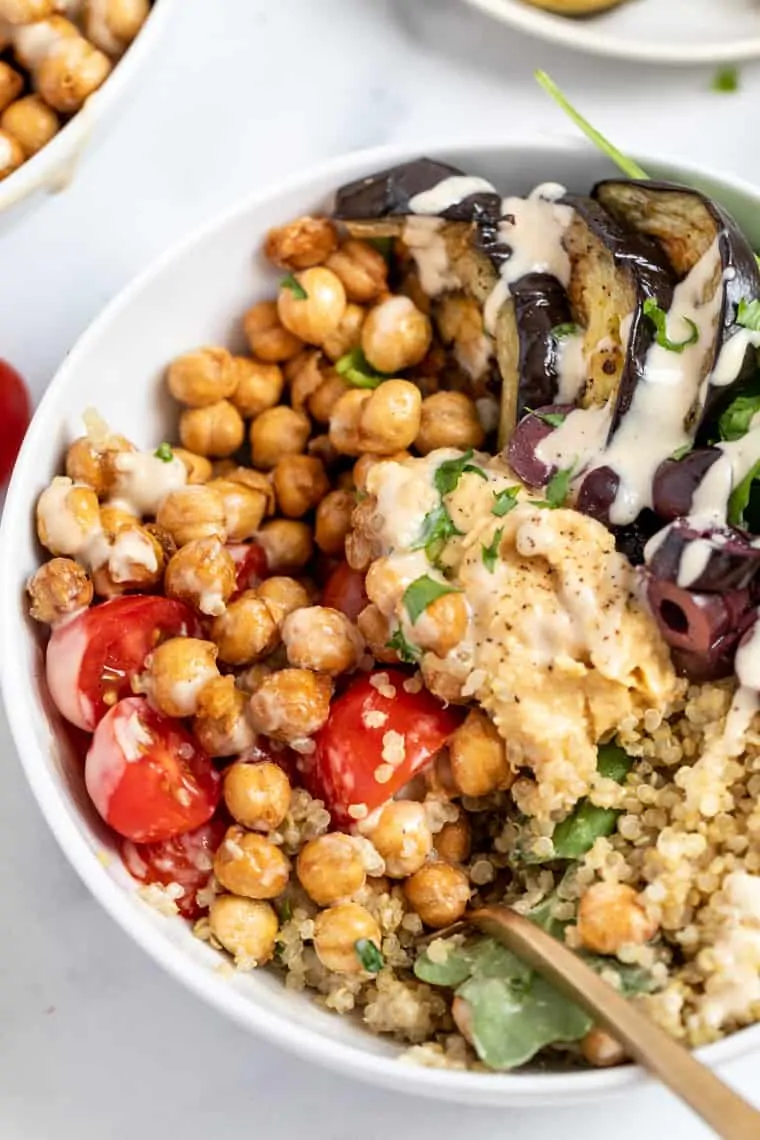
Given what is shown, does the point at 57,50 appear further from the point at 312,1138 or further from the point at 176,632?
the point at 312,1138

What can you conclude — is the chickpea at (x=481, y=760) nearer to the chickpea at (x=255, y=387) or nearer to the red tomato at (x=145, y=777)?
the red tomato at (x=145, y=777)

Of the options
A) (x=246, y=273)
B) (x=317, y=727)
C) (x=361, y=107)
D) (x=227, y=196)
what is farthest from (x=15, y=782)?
(x=361, y=107)

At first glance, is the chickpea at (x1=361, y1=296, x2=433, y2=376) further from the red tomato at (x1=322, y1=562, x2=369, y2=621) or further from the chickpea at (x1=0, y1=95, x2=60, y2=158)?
the chickpea at (x1=0, y1=95, x2=60, y2=158)

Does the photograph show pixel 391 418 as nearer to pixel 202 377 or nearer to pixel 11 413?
pixel 202 377

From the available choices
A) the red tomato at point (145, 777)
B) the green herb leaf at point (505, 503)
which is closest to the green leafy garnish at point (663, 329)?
the green herb leaf at point (505, 503)

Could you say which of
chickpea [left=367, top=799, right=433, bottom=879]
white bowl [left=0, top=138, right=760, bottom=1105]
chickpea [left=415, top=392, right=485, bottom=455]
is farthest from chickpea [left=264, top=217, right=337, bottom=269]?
chickpea [left=367, top=799, right=433, bottom=879]

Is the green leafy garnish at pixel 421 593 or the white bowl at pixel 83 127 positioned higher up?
the white bowl at pixel 83 127
